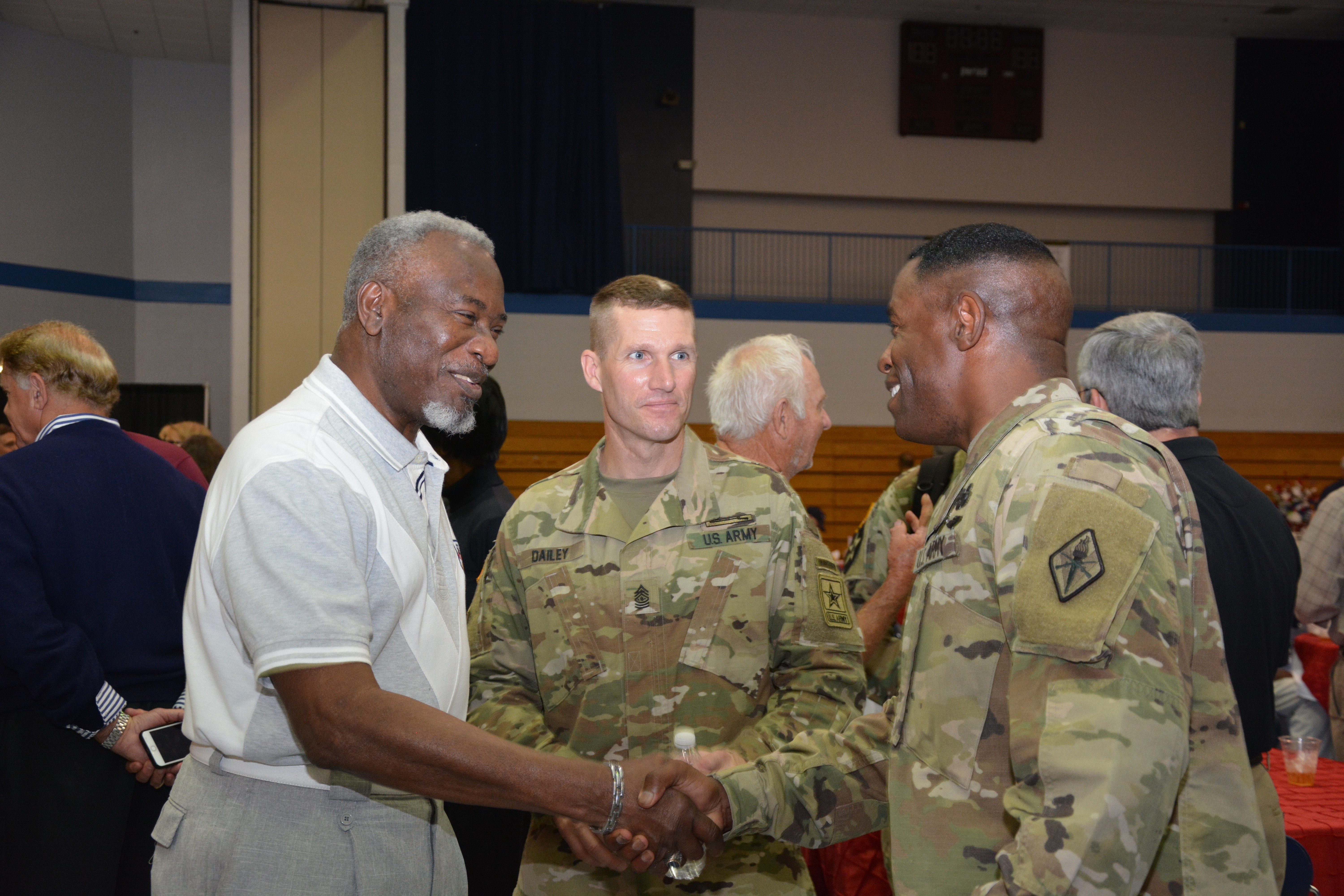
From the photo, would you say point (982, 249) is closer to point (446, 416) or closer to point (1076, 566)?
point (1076, 566)

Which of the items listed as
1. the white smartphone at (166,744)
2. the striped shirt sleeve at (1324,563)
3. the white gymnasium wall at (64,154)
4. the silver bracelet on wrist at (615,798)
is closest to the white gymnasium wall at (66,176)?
the white gymnasium wall at (64,154)

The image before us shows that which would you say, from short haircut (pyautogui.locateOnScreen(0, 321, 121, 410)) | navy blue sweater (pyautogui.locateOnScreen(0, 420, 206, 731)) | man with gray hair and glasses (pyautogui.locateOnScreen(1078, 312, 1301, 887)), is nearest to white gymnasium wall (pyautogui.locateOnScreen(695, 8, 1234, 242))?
short haircut (pyautogui.locateOnScreen(0, 321, 121, 410))

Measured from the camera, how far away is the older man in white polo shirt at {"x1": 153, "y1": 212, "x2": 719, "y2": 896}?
4.28ft

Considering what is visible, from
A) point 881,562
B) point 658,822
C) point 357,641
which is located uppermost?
point 357,641

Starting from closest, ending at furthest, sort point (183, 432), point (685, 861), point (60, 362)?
point (685, 861)
point (60, 362)
point (183, 432)

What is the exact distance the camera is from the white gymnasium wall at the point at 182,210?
37.1ft

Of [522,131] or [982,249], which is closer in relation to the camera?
[982,249]

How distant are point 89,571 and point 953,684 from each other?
2.08 m

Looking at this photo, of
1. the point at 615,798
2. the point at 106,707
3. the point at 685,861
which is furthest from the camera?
the point at 106,707

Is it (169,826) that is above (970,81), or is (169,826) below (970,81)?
below

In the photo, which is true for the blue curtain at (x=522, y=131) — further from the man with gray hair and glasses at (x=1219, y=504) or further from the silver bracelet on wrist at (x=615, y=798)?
the silver bracelet on wrist at (x=615, y=798)

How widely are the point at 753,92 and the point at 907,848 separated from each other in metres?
12.8

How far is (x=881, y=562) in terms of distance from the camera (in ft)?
10.1

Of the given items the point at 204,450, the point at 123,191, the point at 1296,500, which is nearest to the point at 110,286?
the point at 123,191
